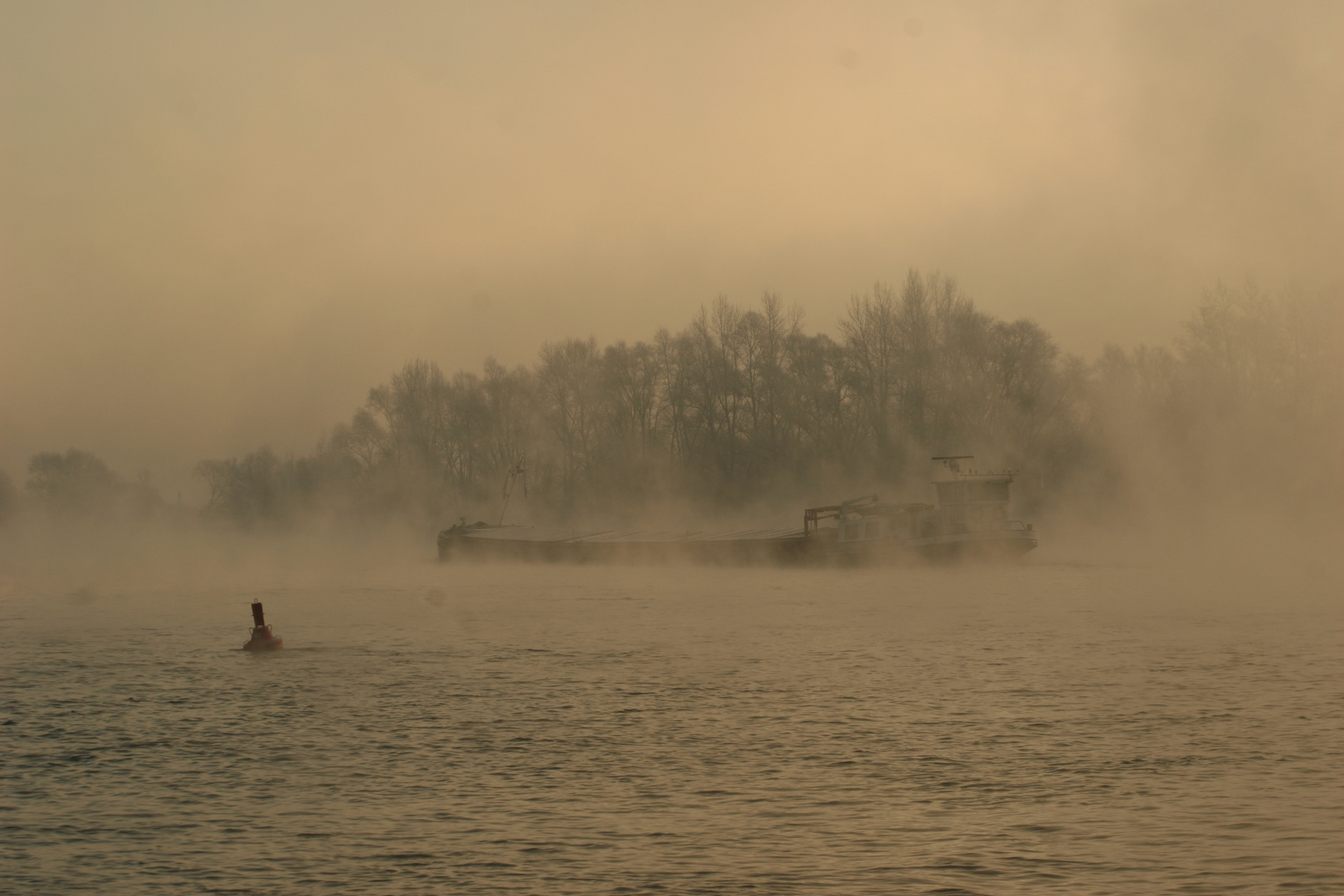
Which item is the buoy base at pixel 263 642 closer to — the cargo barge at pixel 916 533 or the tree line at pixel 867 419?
the cargo barge at pixel 916 533

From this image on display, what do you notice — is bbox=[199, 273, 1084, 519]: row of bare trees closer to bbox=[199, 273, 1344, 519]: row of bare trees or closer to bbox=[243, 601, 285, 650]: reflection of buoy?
bbox=[199, 273, 1344, 519]: row of bare trees

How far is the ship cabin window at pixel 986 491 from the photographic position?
4709 cm

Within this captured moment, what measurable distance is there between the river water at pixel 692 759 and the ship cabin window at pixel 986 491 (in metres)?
19.8

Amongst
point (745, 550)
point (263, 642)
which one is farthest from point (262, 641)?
point (745, 550)

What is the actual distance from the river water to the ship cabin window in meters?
19.8

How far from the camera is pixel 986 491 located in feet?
155

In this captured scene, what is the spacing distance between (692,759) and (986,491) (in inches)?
1429

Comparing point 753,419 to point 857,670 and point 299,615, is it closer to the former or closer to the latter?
point 299,615

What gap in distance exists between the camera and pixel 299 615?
3266cm

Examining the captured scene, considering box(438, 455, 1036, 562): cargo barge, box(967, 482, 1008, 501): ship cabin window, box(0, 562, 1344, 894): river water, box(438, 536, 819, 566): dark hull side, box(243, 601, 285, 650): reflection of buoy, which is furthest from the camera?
box(438, 536, 819, 566): dark hull side

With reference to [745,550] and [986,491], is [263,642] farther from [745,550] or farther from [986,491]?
[986,491]

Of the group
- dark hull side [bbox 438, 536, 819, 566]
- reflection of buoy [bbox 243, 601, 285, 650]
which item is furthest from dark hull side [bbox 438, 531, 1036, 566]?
reflection of buoy [bbox 243, 601, 285, 650]

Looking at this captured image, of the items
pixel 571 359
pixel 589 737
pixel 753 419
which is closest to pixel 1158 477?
pixel 753 419

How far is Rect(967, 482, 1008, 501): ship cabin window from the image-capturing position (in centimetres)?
4709
